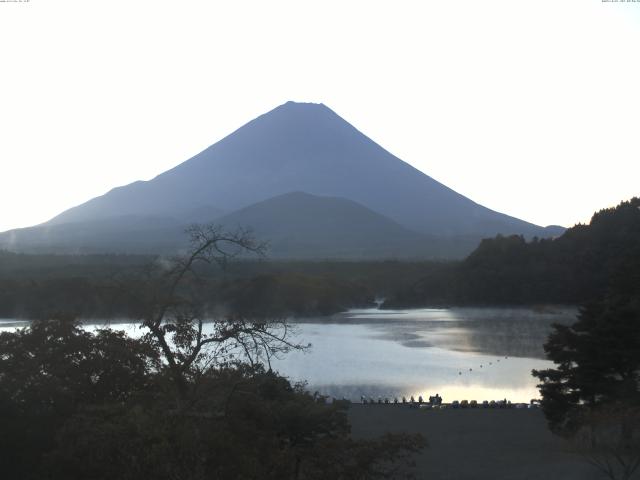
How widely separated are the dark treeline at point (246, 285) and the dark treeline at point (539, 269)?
240 centimetres

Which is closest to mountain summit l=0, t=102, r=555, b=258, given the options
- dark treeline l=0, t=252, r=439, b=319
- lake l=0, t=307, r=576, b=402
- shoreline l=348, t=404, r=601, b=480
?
dark treeline l=0, t=252, r=439, b=319

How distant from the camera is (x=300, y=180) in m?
106

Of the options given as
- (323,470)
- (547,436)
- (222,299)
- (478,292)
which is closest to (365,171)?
(478,292)

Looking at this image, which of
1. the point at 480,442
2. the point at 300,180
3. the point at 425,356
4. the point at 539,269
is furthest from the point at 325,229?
the point at 480,442

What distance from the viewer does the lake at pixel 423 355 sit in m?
16.9

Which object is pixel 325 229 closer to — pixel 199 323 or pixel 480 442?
pixel 480 442

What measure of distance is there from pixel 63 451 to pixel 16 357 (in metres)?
1.99

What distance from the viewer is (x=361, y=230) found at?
84.3 meters

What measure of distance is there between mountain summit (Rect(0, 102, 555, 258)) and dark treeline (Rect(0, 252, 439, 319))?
41789mm

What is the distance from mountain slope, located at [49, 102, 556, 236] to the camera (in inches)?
3839

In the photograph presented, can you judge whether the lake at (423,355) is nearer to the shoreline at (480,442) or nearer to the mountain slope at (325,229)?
the shoreline at (480,442)

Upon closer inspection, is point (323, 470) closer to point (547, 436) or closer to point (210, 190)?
point (547, 436)

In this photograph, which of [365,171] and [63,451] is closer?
[63,451]

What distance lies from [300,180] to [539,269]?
68019 millimetres
